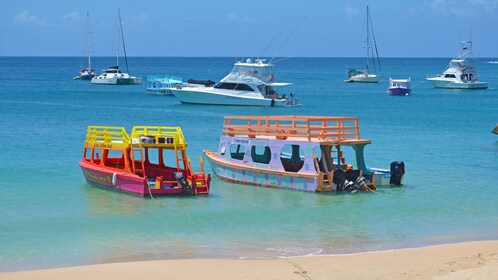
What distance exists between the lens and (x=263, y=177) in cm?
2686

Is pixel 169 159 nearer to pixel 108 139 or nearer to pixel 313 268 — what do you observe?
pixel 108 139

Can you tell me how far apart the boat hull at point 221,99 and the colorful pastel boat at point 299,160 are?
119 feet

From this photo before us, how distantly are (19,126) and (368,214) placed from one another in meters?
29.9

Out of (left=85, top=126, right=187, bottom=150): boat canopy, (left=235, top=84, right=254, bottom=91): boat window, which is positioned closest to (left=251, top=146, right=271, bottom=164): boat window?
(left=85, top=126, right=187, bottom=150): boat canopy

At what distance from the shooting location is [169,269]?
16.5 m

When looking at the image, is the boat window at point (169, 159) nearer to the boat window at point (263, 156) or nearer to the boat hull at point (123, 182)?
the boat window at point (263, 156)

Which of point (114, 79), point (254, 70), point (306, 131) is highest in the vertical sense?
point (254, 70)

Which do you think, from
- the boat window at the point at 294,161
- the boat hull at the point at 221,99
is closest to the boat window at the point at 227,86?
the boat hull at the point at 221,99

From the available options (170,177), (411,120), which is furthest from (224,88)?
(170,177)

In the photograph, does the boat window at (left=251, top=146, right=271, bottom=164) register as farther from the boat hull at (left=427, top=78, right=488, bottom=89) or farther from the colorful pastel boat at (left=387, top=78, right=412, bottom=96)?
the boat hull at (left=427, top=78, right=488, bottom=89)

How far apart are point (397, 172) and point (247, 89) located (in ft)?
127

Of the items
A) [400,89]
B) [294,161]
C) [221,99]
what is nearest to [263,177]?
[294,161]

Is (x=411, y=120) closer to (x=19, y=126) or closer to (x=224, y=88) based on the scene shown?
(x=224, y=88)

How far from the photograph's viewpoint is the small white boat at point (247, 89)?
64.7 m
